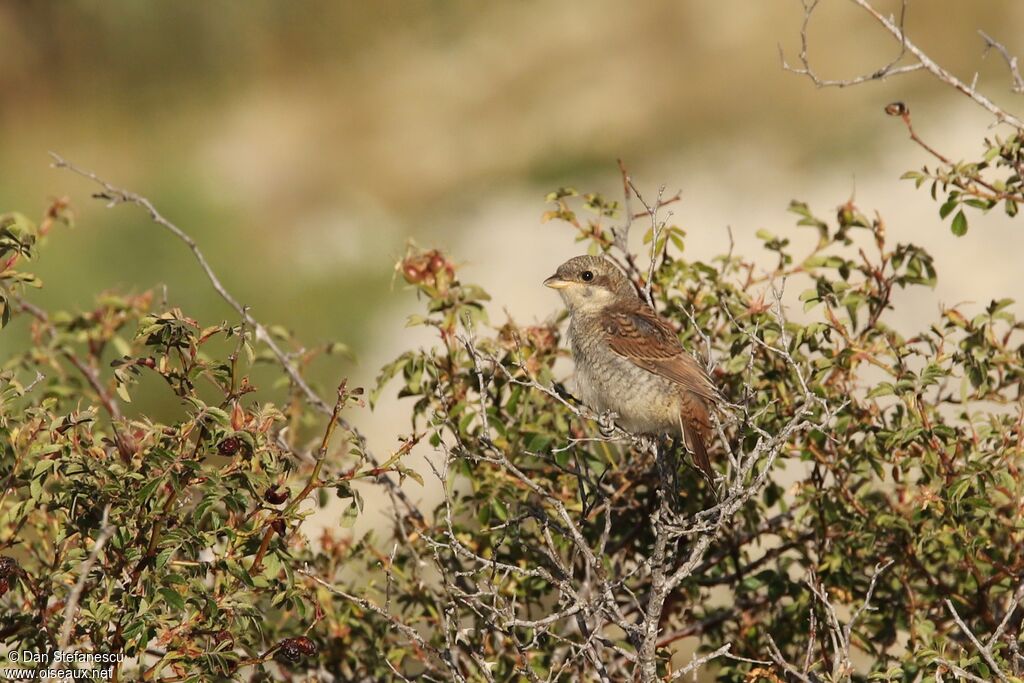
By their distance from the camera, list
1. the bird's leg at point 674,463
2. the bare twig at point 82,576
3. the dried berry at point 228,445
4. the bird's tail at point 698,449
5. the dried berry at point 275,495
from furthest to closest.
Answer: the bird's tail at point 698,449
the bird's leg at point 674,463
the dried berry at point 275,495
the dried berry at point 228,445
the bare twig at point 82,576

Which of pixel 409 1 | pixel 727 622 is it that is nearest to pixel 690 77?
pixel 409 1

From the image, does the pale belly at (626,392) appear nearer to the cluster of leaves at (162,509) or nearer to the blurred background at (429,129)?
the cluster of leaves at (162,509)

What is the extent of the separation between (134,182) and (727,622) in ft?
29.0

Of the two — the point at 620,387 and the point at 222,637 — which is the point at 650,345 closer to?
the point at 620,387

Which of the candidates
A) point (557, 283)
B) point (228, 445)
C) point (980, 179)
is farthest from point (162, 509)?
point (980, 179)

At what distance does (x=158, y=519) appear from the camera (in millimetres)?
3027

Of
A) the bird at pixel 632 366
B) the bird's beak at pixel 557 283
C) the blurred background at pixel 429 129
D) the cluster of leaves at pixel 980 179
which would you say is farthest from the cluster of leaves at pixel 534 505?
the blurred background at pixel 429 129

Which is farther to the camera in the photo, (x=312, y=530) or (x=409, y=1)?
(x=409, y=1)

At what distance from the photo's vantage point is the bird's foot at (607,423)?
3779 millimetres

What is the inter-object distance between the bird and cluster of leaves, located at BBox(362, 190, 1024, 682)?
108 mm

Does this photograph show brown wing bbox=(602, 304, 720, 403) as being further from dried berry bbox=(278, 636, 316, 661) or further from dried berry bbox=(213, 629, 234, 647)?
dried berry bbox=(213, 629, 234, 647)

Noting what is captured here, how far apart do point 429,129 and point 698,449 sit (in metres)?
9.35

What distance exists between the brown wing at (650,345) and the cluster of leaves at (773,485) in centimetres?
9

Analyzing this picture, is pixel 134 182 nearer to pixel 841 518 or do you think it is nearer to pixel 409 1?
pixel 409 1
